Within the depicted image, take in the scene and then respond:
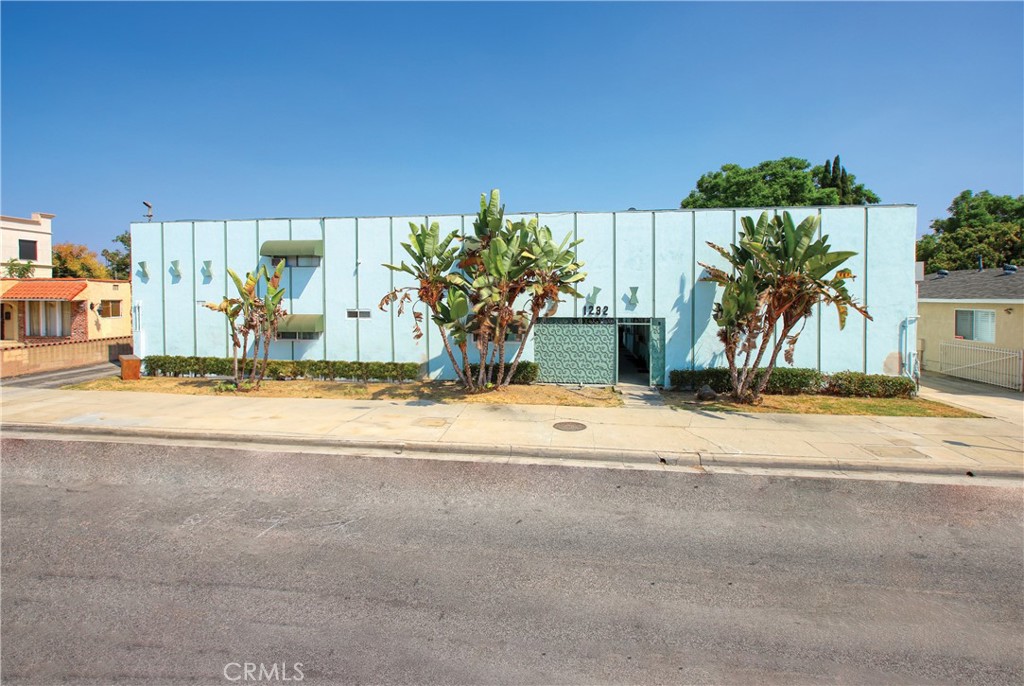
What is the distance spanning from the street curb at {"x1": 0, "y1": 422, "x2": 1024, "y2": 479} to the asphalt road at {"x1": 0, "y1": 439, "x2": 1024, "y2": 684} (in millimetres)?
696

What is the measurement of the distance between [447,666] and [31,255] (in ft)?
166

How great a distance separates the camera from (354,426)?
11.5 metres

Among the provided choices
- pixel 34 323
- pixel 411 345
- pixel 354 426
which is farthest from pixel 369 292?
pixel 34 323

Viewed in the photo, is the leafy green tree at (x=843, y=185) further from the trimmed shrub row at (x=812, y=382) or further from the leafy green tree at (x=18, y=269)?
the leafy green tree at (x=18, y=269)

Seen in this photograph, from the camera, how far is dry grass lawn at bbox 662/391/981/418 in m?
13.2

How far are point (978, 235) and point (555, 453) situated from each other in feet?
130

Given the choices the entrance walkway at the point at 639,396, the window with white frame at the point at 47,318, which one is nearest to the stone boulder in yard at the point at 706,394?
the entrance walkway at the point at 639,396

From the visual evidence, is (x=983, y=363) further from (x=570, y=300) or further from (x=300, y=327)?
(x=300, y=327)

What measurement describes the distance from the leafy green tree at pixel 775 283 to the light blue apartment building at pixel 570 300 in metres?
2.41

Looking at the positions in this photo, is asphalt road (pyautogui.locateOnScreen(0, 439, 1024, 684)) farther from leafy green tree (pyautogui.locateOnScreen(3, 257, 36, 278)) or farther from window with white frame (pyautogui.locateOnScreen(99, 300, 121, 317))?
leafy green tree (pyautogui.locateOnScreen(3, 257, 36, 278))

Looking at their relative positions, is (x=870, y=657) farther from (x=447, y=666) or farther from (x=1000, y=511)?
(x=1000, y=511)

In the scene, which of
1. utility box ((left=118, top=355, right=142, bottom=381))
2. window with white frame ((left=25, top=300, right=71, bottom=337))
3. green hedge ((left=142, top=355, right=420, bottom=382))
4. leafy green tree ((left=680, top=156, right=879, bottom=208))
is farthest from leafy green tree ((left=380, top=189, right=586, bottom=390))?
leafy green tree ((left=680, top=156, right=879, bottom=208))

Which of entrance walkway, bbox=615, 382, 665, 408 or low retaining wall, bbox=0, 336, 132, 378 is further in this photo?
low retaining wall, bbox=0, 336, 132, 378

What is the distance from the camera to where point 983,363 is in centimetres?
1848
